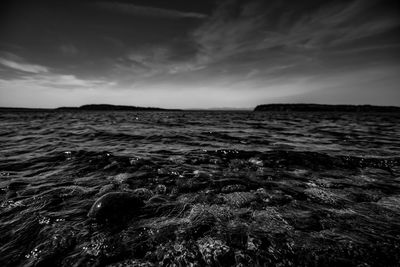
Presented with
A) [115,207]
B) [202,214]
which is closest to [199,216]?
[202,214]

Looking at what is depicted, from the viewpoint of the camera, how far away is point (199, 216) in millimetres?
3221

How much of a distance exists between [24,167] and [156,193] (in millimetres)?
4327

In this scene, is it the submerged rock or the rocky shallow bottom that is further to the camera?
the submerged rock

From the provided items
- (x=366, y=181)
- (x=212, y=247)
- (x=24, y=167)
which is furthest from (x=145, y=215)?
(x=366, y=181)

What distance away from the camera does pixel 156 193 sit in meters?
4.06

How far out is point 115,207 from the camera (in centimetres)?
330

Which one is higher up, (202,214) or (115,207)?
(115,207)

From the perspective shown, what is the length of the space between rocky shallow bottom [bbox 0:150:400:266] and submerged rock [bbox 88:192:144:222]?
0.05 feet

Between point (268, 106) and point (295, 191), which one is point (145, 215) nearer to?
point (295, 191)

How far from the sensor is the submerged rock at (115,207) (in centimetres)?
313

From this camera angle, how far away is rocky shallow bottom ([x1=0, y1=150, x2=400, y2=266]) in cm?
239

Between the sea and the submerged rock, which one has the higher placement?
the submerged rock

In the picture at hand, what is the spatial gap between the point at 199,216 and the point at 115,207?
1.40 metres

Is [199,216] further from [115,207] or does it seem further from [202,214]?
[115,207]
